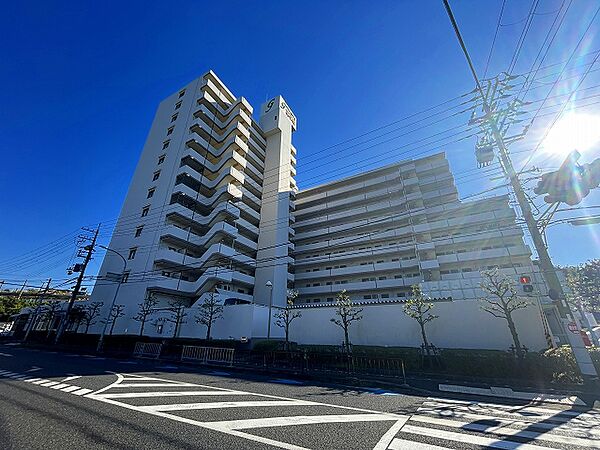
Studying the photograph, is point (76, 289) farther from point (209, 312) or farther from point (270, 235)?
point (270, 235)

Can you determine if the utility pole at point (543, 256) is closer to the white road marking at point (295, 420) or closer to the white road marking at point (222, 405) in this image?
the white road marking at point (295, 420)

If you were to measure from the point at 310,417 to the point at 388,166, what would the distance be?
39.7 meters

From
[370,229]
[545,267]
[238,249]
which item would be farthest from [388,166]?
[545,267]

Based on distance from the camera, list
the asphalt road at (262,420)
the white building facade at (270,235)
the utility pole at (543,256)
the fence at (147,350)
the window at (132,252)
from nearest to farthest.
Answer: the asphalt road at (262,420)
the utility pole at (543,256)
the fence at (147,350)
the white building facade at (270,235)
the window at (132,252)

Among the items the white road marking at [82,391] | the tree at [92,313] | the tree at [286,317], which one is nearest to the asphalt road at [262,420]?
the white road marking at [82,391]

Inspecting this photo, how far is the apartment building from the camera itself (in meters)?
29.4

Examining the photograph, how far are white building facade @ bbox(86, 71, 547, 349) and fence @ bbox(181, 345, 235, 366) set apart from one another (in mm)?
4630

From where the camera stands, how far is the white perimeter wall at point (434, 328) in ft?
51.0

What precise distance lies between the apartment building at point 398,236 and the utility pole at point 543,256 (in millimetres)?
14214

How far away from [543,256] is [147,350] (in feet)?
80.6

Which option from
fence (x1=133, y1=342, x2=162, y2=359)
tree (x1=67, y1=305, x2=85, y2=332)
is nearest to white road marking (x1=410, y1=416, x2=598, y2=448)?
fence (x1=133, y1=342, x2=162, y2=359)

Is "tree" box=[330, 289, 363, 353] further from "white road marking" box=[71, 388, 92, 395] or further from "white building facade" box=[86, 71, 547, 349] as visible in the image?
"white road marking" box=[71, 388, 92, 395]

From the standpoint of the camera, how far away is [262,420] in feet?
16.5

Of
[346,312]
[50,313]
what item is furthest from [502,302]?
[50,313]
